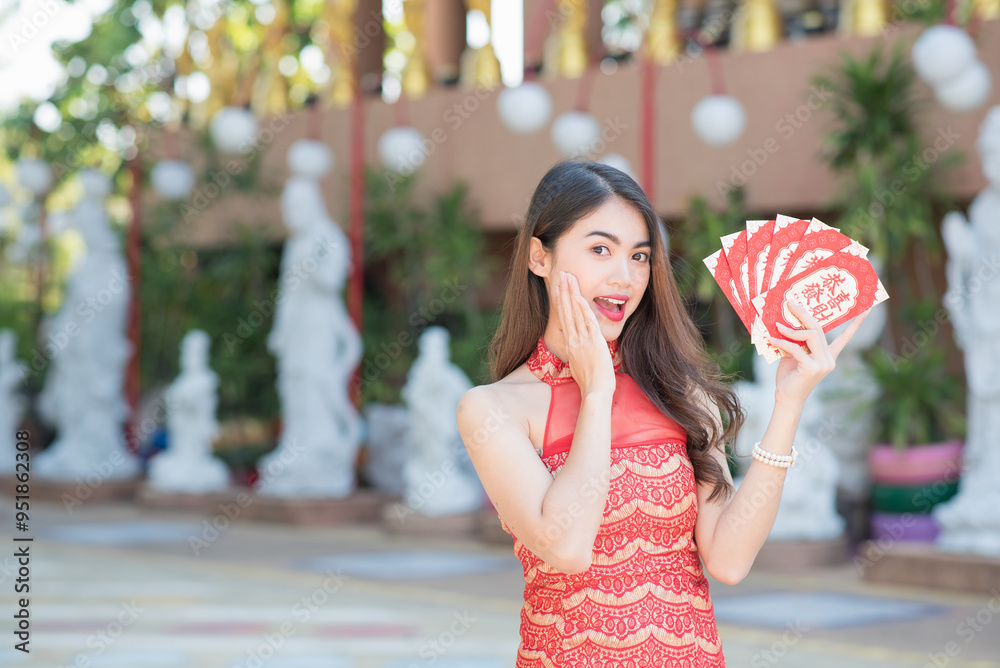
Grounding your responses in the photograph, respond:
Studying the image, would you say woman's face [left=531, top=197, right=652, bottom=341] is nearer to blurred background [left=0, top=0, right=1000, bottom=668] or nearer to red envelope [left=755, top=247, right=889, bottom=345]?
red envelope [left=755, top=247, right=889, bottom=345]

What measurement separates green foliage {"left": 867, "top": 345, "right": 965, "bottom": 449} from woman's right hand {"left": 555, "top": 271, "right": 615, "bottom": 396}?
5.98 meters

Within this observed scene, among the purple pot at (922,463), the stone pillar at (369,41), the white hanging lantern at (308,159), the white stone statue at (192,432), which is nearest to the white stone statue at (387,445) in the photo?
the white stone statue at (192,432)

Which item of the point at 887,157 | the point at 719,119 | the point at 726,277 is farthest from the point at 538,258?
the point at 887,157

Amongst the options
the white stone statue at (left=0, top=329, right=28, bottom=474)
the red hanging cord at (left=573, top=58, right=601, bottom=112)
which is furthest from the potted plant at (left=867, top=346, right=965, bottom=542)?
the white stone statue at (left=0, top=329, right=28, bottom=474)

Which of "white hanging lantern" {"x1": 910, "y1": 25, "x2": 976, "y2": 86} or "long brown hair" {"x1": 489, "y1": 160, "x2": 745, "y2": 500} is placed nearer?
"long brown hair" {"x1": 489, "y1": 160, "x2": 745, "y2": 500}

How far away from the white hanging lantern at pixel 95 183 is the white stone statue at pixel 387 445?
319 centimetres

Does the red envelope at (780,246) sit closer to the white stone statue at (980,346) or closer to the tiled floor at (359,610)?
the tiled floor at (359,610)

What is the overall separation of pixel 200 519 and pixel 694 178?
4.54 m

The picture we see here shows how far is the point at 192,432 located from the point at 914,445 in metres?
5.69

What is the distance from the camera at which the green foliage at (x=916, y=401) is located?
7.46 m

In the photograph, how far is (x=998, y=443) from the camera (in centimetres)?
645

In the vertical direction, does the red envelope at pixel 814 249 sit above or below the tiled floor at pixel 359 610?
above

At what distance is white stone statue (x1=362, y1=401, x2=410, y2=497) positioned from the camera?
10344 mm

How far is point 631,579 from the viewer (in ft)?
6.07
